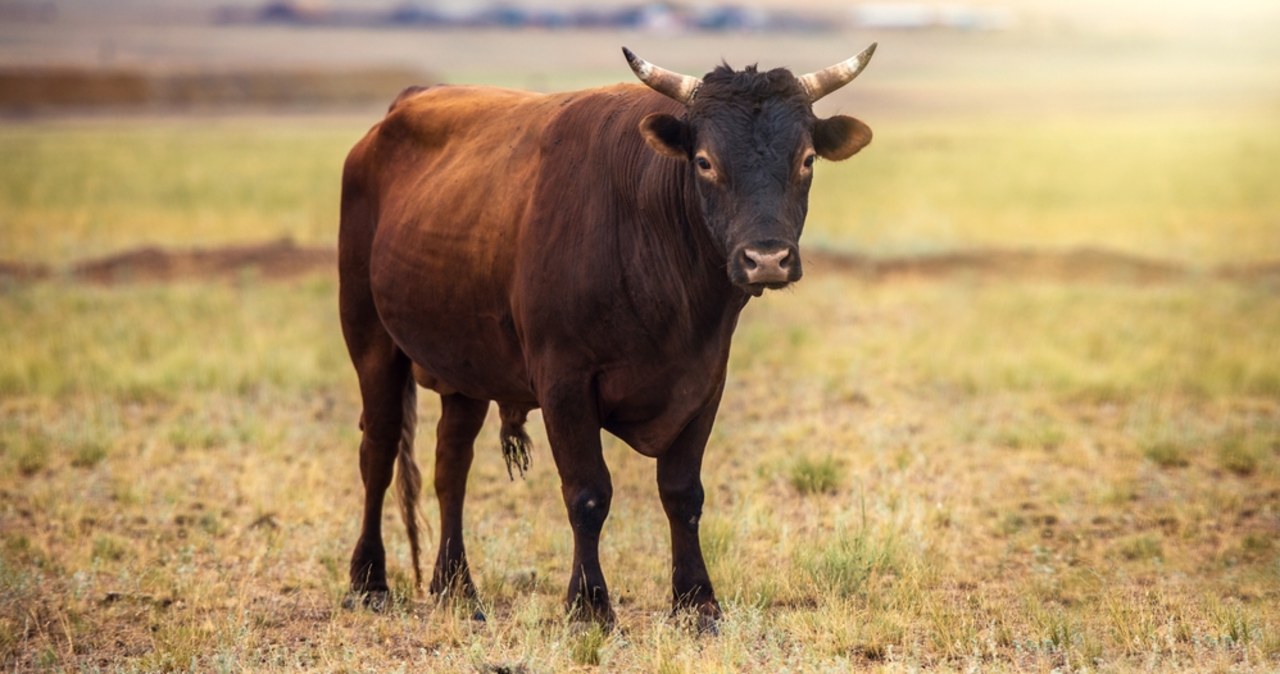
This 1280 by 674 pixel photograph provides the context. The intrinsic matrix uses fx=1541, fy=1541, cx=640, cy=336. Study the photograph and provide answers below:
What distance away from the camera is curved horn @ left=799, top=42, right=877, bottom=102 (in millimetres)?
6719

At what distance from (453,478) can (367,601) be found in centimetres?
79

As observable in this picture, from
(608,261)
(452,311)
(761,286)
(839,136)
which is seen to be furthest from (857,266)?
(761,286)

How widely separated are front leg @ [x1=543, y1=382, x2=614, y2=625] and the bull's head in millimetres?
949

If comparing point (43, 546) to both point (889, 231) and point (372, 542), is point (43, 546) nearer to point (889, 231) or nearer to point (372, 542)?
point (372, 542)

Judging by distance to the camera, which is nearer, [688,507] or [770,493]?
[688,507]

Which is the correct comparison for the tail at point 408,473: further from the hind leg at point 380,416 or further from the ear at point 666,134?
the ear at point 666,134

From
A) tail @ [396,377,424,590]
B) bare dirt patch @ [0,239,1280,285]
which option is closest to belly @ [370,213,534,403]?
tail @ [396,377,424,590]

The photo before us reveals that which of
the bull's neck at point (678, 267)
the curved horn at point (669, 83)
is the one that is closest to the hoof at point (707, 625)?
A: the bull's neck at point (678, 267)

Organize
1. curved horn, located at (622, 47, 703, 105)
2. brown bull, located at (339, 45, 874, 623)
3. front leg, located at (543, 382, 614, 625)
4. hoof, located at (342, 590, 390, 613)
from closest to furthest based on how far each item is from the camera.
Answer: brown bull, located at (339, 45, 874, 623) → curved horn, located at (622, 47, 703, 105) → front leg, located at (543, 382, 614, 625) → hoof, located at (342, 590, 390, 613)

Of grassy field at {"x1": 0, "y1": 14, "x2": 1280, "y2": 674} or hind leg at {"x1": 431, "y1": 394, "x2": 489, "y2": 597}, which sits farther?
hind leg at {"x1": 431, "y1": 394, "x2": 489, "y2": 597}

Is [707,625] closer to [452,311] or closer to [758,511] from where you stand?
[452,311]

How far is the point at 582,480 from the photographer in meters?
6.86

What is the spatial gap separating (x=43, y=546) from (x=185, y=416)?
152 inches

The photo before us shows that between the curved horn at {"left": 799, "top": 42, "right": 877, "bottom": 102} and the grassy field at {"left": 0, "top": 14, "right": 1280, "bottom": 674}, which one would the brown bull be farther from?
the grassy field at {"left": 0, "top": 14, "right": 1280, "bottom": 674}
